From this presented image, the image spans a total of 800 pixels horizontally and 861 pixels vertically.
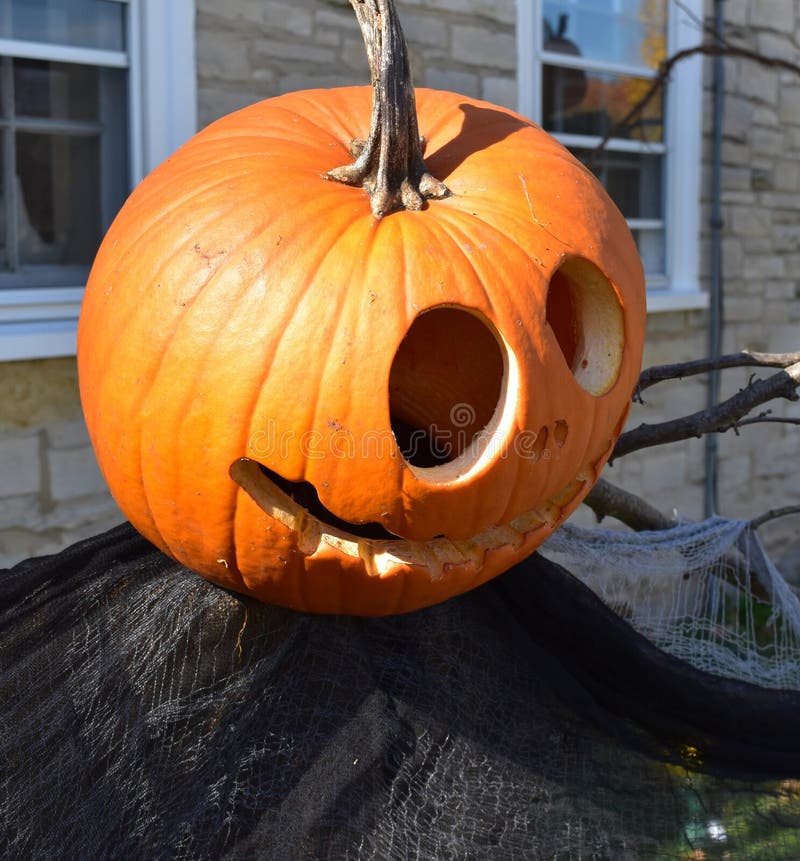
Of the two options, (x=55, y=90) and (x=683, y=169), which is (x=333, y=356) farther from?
(x=683, y=169)

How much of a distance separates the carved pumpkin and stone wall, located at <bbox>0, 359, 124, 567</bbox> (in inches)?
59.3

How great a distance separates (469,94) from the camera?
12.4 feet

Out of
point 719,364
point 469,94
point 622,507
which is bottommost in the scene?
point 622,507

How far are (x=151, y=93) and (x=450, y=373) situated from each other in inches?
74.0

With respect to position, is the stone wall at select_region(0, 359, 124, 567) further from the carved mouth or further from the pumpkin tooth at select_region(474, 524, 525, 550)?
the pumpkin tooth at select_region(474, 524, 525, 550)

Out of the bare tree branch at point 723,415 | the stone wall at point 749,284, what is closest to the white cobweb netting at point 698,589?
the bare tree branch at point 723,415

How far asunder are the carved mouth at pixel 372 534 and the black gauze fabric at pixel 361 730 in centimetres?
20

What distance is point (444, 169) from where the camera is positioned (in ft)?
4.71

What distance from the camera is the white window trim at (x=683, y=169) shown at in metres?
4.64

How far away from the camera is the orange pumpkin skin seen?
1.25 m

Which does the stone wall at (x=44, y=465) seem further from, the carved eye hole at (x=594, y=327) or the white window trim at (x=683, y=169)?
the white window trim at (x=683, y=169)

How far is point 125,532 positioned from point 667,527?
1.34m

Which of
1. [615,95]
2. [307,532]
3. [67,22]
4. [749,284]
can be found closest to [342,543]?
[307,532]

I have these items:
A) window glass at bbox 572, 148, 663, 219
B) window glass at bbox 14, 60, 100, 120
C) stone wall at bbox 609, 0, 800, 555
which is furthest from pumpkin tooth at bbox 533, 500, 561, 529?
window glass at bbox 572, 148, 663, 219
